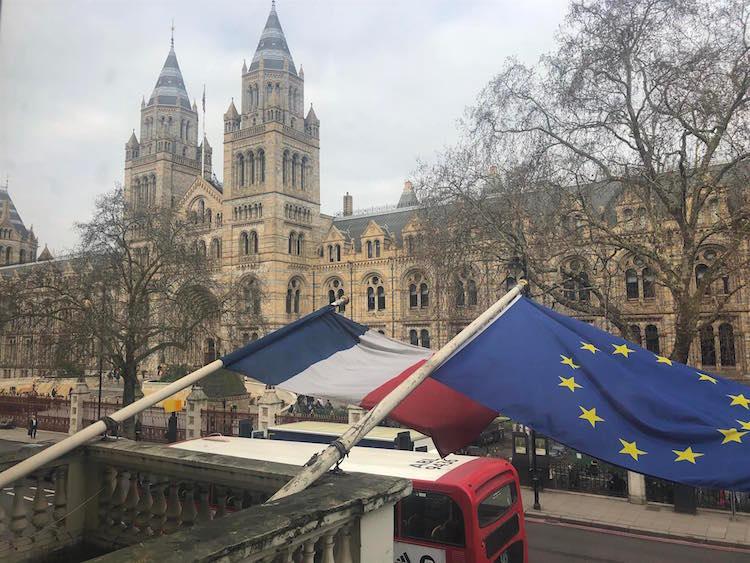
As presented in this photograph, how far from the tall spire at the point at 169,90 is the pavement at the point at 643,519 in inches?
2328

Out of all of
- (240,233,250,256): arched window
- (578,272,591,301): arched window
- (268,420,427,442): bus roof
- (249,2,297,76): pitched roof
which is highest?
(249,2,297,76): pitched roof

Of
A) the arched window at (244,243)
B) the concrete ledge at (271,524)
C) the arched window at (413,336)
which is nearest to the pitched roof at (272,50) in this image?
the arched window at (244,243)

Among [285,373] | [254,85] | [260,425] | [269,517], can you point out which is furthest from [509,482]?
[254,85]

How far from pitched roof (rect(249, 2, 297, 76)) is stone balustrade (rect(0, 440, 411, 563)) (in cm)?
4965

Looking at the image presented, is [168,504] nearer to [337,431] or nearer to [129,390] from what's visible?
[337,431]

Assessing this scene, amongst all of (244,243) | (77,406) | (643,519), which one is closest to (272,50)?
(244,243)

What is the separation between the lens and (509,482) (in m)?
8.69

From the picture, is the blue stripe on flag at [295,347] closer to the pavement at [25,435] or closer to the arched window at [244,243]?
the pavement at [25,435]

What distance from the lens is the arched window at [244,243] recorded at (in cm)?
4825

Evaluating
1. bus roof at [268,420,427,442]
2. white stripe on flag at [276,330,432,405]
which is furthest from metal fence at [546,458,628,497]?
white stripe on flag at [276,330,432,405]

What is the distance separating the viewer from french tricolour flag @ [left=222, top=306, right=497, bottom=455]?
574cm

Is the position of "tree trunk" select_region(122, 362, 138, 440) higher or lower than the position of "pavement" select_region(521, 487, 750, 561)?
higher

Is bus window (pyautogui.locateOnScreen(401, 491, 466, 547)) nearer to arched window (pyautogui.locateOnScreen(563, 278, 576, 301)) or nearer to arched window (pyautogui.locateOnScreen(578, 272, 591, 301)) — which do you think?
arched window (pyautogui.locateOnScreen(563, 278, 576, 301))

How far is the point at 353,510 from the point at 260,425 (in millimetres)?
20510
